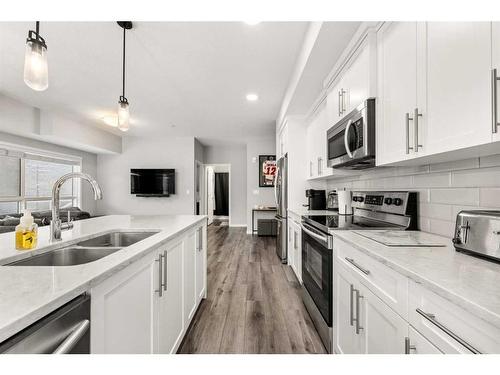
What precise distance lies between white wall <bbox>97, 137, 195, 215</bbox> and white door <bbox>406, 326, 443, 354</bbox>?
19.5 feet

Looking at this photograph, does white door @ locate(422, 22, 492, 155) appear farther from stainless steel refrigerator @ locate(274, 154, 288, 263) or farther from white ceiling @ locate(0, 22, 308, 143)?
stainless steel refrigerator @ locate(274, 154, 288, 263)

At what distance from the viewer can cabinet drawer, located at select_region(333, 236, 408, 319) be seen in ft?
2.88

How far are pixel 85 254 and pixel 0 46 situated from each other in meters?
2.56

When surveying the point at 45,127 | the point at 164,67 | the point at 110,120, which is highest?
the point at 164,67

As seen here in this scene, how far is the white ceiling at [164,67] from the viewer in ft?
7.04

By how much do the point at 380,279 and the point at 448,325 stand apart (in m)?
0.34

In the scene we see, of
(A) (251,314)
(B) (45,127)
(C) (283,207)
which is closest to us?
(A) (251,314)

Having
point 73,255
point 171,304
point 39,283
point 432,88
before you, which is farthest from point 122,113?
point 432,88

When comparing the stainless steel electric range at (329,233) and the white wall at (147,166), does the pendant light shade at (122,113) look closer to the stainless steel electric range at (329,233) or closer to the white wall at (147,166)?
the stainless steel electric range at (329,233)

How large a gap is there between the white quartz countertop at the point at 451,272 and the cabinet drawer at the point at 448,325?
0.04 meters

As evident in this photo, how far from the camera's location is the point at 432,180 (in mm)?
1468

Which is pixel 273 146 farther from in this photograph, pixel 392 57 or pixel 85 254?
pixel 85 254

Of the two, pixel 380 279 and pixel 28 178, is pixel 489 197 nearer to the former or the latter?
pixel 380 279
